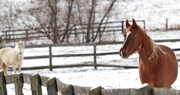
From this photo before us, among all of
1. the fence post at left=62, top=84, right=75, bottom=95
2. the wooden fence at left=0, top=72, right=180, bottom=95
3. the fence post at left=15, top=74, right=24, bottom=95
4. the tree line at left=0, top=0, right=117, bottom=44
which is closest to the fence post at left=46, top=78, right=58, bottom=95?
the wooden fence at left=0, top=72, right=180, bottom=95

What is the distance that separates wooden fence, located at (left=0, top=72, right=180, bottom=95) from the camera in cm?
271

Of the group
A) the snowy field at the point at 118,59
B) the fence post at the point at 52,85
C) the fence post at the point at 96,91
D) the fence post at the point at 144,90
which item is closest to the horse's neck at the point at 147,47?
the snowy field at the point at 118,59

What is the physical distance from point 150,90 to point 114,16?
127ft

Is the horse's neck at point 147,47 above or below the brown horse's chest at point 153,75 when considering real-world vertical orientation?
above

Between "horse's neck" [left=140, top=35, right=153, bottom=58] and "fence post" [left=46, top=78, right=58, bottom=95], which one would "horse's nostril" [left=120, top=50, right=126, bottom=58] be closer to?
"horse's neck" [left=140, top=35, right=153, bottom=58]

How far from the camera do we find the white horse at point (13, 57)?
533 inches

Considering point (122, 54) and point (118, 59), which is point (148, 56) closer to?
point (122, 54)

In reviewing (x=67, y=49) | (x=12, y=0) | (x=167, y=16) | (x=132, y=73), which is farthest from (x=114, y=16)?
(x=132, y=73)

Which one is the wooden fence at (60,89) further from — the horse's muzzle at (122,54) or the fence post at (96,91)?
the horse's muzzle at (122,54)

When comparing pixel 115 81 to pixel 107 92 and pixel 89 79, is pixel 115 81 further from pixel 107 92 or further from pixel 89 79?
pixel 107 92

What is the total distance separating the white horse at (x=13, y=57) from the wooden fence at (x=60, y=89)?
23.7 feet

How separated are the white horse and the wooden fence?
7219 millimetres

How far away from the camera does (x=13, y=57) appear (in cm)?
1393

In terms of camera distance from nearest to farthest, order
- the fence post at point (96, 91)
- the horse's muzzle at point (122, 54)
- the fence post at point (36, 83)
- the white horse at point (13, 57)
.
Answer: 1. the fence post at point (96, 91)
2. the fence post at point (36, 83)
3. the horse's muzzle at point (122, 54)
4. the white horse at point (13, 57)
